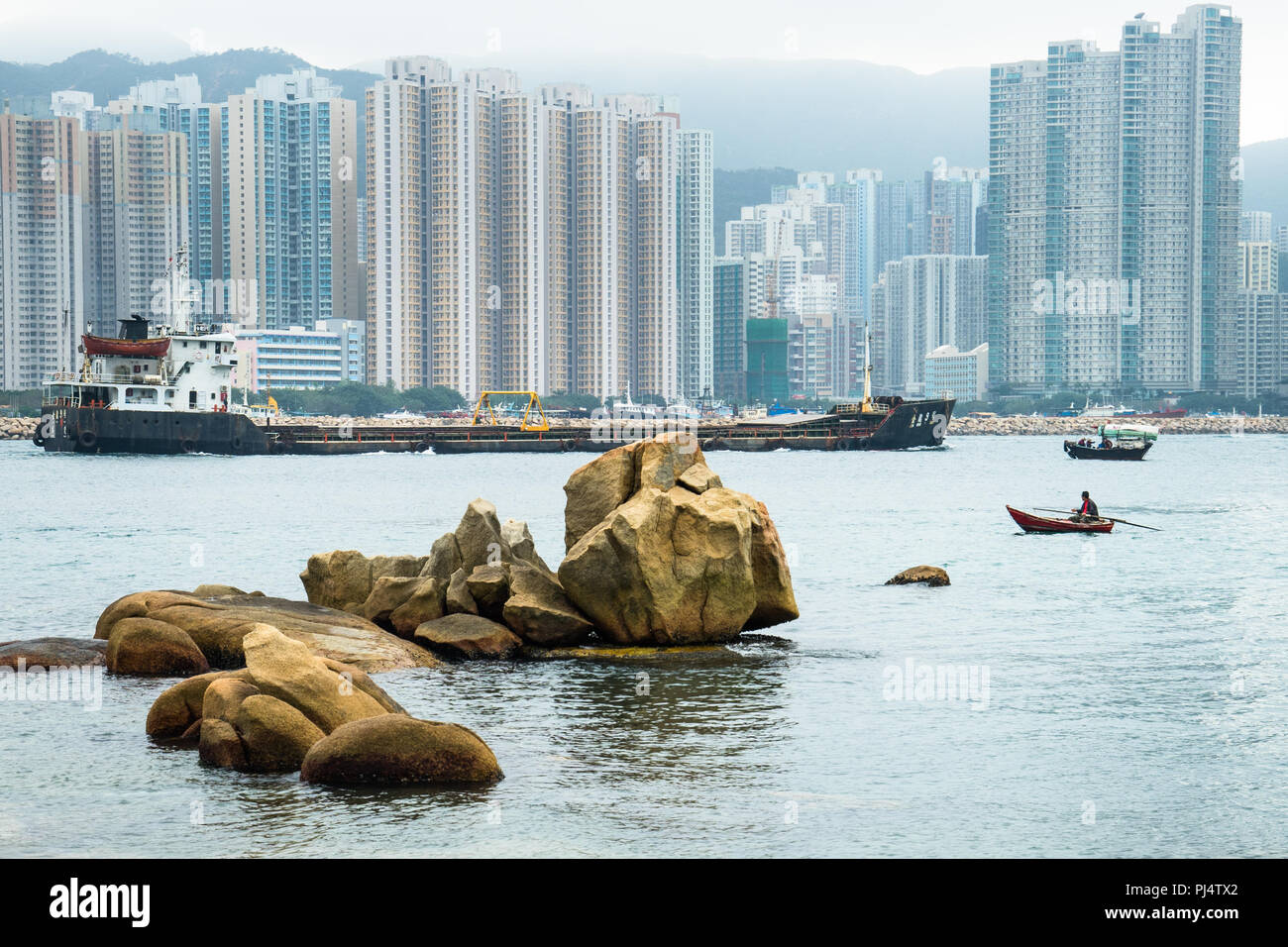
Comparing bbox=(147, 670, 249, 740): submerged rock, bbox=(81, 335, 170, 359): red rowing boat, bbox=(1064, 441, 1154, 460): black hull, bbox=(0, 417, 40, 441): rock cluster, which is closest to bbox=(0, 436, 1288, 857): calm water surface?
bbox=(147, 670, 249, 740): submerged rock

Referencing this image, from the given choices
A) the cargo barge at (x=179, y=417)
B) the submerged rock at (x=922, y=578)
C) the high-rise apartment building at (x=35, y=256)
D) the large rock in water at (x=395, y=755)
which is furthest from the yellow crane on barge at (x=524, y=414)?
the large rock in water at (x=395, y=755)

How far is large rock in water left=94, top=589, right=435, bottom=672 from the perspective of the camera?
2336cm

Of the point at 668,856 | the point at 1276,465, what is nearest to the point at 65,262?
the point at 1276,465

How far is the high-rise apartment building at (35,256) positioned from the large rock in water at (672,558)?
547ft

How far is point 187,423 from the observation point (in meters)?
105

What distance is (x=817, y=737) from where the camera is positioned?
20.1 m

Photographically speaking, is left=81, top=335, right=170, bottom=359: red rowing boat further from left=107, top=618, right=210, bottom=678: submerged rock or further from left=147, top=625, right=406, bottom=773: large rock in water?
left=147, top=625, right=406, bottom=773: large rock in water

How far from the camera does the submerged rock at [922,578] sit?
3934 cm

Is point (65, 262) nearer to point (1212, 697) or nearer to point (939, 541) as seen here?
point (939, 541)

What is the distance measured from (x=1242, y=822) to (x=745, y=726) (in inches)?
275

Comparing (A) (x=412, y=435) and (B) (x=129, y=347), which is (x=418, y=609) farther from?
(A) (x=412, y=435)
